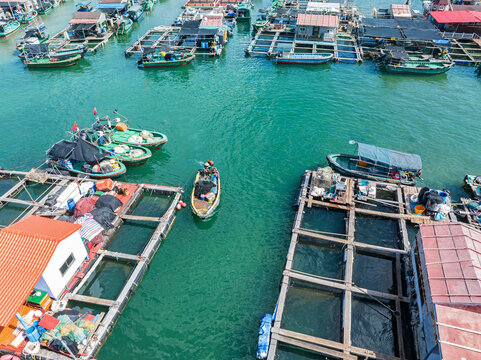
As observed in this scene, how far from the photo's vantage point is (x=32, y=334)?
2297 cm

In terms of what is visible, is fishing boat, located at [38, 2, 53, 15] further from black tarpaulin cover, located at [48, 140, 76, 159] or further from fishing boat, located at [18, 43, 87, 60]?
black tarpaulin cover, located at [48, 140, 76, 159]

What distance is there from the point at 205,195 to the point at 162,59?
45.2 m

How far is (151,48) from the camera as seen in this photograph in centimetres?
6775

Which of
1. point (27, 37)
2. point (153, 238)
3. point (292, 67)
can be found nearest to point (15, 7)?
point (27, 37)

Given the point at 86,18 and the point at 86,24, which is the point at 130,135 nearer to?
the point at 86,24

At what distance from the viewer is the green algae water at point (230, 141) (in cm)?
2647

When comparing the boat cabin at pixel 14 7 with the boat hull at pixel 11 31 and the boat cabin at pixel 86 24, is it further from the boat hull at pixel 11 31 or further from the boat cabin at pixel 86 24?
the boat cabin at pixel 86 24

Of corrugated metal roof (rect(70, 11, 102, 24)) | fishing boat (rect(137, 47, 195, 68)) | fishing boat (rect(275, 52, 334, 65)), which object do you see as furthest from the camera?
corrugated metal roof (rect(70, 11, 102, 24))

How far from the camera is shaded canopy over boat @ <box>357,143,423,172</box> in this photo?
1444 inches

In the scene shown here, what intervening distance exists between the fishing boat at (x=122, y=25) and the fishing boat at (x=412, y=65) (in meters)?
68.9

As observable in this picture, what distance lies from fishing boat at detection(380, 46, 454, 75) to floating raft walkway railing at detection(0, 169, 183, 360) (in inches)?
2108

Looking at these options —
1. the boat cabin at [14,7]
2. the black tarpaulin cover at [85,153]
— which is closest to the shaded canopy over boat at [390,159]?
the black tarpaulin cover at [85,153]

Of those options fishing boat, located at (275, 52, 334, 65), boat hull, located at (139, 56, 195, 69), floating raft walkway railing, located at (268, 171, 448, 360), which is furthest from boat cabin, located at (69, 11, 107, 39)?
floating raft walkway railing, located at (268, 171, 448, 360)

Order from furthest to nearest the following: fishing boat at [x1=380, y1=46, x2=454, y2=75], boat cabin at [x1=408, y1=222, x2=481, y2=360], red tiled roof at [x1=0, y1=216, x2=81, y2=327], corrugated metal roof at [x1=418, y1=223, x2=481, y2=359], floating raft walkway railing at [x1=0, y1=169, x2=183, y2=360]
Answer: fishing boat at [x1=380, y1=46, x2=454, y2=75], floating raft walkway railing at [x1=0, y1=169, x2=183, y2=360], red tiled roof at [x1=0, y1=216, x2=81, y2=327], boat cabin at [x1=408, y1=222, x2=481, y2=360], corrugated metal roof at [x1=418, y1=223, x2=481, y2=359]
